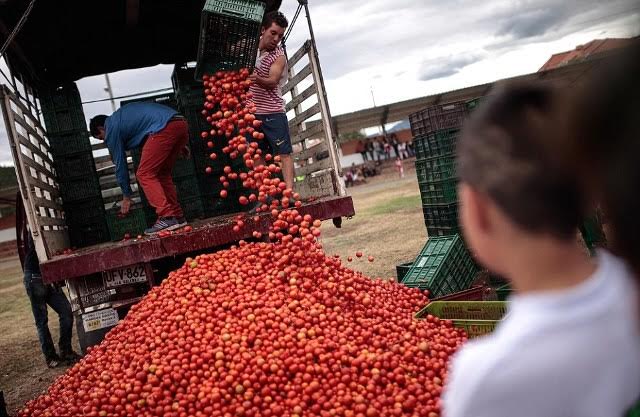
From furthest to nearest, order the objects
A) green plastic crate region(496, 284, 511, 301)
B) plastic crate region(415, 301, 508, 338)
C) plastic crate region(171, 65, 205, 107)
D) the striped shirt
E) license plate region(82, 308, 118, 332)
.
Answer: plastic crate region(171, 65, 205, 107) < the striped shirt < license plate region(82, 308, 118, 332) < green plastic crate region(496, 284, 511, 301) < plastic crate region(415, 301, 508, 338)

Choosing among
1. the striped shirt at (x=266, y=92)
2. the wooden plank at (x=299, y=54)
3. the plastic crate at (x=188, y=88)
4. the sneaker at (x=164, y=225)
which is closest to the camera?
the sneaker at (x=164, y=225)

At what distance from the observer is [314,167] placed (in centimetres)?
691

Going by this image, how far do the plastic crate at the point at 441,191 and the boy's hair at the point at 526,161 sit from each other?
18.9 feet

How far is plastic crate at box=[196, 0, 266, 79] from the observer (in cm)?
571

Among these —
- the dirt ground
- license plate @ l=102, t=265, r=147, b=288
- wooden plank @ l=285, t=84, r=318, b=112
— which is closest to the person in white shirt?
license plate @ l=102, t=265, r=147, b=288

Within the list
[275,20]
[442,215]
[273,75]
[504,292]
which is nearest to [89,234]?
[273,75]

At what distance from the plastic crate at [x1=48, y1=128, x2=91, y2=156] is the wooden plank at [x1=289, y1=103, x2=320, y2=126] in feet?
9.47

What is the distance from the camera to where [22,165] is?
197 inches

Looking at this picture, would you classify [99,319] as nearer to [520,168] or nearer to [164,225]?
[164,225]

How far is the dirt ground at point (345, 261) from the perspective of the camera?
6488 millimetres

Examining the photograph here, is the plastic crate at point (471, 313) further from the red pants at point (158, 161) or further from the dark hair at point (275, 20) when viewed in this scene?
the dark hair at point (275, 20)

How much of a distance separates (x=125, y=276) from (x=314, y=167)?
2.76 metres

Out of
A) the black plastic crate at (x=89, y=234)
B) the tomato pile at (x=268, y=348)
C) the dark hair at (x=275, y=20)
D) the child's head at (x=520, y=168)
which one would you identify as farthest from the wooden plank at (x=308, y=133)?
the child's head at (x=520, y=168)

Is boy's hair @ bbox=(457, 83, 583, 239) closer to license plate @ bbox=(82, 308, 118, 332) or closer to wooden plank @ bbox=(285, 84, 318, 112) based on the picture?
license plate @ bbox=(82, 308, 118, 332)
